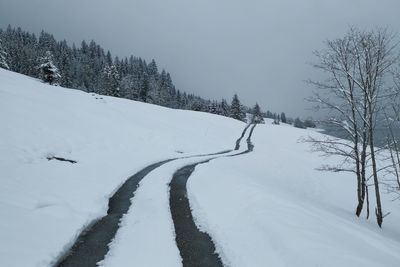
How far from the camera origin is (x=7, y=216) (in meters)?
8.30

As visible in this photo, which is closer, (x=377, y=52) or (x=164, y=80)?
(x=377, y=52)

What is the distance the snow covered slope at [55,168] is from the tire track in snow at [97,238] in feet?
0.79

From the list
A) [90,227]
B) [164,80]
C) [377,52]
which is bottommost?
[90,227]

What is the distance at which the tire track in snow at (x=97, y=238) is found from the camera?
7235 millimetres

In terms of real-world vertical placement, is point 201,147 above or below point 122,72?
below

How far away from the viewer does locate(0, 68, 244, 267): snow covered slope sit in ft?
25.3

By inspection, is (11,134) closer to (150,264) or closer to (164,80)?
(150,264)

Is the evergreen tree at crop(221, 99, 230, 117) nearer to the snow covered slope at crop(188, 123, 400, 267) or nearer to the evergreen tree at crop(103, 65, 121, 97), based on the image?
the evergreen tree at crop(103, 65, 121, 97)

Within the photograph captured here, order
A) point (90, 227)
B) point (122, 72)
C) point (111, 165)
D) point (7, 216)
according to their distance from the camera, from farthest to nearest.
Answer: point (122, 72)
point (111, 165)
point (90, 227)
point (7, 216)

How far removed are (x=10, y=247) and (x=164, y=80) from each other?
131 m

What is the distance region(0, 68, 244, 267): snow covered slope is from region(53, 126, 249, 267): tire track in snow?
0.24 m

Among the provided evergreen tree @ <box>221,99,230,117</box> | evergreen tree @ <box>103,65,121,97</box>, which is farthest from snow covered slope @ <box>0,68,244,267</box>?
evergreen tree @ <box>221,99,230,117</box>

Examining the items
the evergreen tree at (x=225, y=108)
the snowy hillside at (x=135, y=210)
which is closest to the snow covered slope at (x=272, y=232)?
the snowy hillside at (x=135, y=210)

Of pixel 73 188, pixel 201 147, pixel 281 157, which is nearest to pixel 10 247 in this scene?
pixel 73 188
